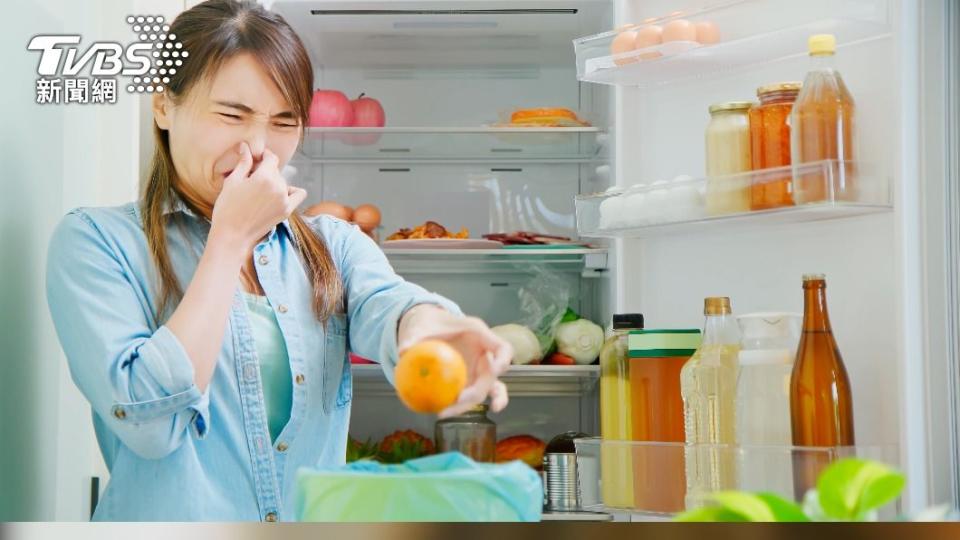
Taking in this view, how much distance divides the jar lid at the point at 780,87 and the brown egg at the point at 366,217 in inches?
22.4

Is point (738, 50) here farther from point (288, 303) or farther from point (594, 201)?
point (288, 303)

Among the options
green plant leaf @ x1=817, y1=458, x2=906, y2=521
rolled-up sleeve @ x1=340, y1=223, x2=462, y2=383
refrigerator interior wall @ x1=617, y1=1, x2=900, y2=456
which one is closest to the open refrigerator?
refrigerator interior wall @ x1=617, y1=1, x2=900, y2=456

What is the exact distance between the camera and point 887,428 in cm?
92

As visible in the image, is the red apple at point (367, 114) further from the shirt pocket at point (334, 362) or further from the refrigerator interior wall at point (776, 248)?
the shirt pocket at point (334, 362)

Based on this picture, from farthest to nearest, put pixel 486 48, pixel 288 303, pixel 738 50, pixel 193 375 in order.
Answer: pixel 486 48, pixel 738 50, pixel 288 303, pixel 193 375

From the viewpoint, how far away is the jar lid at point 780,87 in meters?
0.97

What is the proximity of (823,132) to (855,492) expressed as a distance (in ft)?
1.56

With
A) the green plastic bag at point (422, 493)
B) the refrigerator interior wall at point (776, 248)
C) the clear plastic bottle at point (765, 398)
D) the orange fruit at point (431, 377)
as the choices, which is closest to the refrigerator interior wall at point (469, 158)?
the refrigerator interior wall at point (776, 248)

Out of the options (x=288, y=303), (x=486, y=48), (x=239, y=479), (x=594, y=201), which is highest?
(x=486, y=48)

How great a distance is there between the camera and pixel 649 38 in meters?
1.07

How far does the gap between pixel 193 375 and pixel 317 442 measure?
0.52 ft

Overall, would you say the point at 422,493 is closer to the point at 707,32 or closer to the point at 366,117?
the point at 707,32

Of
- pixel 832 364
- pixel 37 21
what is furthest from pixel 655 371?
pixel 37 21

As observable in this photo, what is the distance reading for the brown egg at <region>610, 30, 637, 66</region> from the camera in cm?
108
